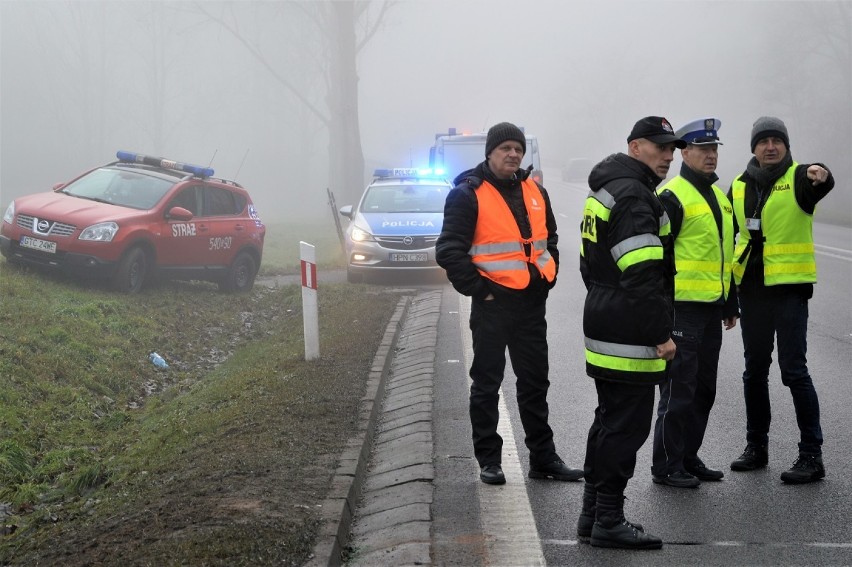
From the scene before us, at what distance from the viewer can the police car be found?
16734mm

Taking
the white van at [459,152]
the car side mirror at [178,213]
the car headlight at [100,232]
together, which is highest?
the white van at [459,152]

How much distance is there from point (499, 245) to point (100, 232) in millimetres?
8506

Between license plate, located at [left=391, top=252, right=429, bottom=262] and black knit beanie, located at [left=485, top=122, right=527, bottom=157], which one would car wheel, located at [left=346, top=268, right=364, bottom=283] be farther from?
black knit beanie, located at [left=485, top=122, right=527, bottom=157]

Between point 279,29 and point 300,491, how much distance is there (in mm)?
56063

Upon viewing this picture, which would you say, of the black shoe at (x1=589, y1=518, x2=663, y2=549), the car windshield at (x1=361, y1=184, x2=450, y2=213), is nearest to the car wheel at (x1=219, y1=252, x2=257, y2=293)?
the car windshield at (x1=361, y1=184, x2=450, y2=213)

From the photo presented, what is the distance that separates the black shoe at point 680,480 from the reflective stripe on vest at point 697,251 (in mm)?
925

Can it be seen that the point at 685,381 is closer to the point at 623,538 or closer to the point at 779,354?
the point at 779,354

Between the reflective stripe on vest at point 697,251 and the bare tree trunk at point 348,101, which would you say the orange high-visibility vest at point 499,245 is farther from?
the bare tree trunk at point 348,101

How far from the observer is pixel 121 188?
14.8m

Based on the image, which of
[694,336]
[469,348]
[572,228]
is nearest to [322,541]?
[694,336]

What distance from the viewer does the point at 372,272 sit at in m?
16.9

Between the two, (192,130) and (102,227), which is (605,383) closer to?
(102,227)

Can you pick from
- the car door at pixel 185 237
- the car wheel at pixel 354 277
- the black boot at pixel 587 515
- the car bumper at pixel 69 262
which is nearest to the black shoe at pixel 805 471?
the black boot at pixel 587 515

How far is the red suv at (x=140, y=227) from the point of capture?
523 inches
